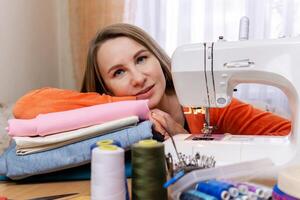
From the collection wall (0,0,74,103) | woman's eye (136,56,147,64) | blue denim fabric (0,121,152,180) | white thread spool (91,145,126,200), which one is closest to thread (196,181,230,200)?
white thread spool (91,145,126,200)

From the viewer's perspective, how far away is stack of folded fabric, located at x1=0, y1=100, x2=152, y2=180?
0.75 m

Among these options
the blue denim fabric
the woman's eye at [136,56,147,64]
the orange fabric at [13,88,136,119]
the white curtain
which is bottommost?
the blue denim fabric

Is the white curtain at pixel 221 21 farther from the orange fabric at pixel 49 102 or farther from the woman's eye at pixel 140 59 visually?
the orange fabric at pixel 49 102

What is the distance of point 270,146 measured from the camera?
0.78 m

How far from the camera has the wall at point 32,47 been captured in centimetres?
176

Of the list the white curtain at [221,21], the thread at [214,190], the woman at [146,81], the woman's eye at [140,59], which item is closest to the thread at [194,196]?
the thread at [214,190]

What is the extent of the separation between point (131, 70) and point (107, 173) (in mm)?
674

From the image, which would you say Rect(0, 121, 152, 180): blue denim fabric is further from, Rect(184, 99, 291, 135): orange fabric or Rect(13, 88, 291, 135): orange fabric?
Rect(184, 99, 291, 135): orange fabric

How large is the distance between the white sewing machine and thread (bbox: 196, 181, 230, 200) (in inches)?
12.1

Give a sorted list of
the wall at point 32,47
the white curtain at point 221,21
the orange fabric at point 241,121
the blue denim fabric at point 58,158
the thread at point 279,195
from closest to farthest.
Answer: the thread at point 279,195 < the blue denim fabric at point 58,158 < the orange fabric at point 241,121 < the wall at point 32,47 < the white curtain at point 221,21

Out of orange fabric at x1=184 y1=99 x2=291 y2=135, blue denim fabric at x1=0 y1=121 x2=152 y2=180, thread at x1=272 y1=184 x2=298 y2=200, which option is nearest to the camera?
thread at x1=272 y1=184 x2=298 y2=200

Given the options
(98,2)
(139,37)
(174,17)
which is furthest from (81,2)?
(139,37)

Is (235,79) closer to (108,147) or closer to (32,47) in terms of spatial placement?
(108,147)

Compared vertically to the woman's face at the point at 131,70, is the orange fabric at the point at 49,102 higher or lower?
lower
